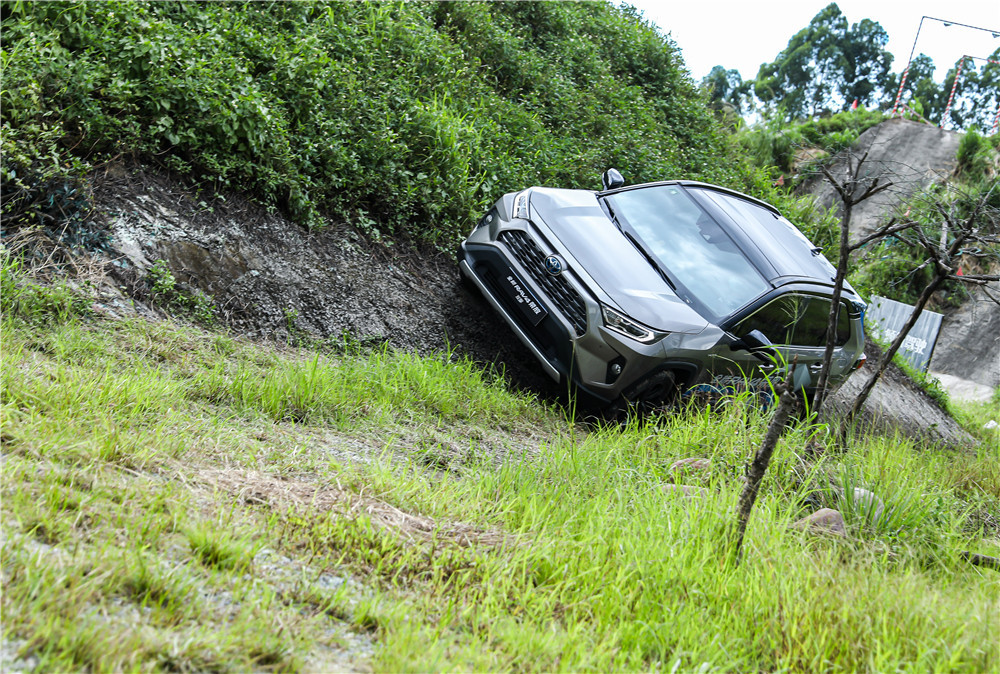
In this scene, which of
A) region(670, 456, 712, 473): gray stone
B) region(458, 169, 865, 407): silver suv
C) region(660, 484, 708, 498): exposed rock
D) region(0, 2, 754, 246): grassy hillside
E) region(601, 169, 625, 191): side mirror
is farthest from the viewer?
region(601, 169, 625, 191): side mirror

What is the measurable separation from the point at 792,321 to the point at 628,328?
1.48 m

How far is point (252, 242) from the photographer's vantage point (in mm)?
5508

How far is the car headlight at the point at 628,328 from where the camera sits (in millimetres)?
5051

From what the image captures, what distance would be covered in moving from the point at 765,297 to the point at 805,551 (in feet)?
9.03

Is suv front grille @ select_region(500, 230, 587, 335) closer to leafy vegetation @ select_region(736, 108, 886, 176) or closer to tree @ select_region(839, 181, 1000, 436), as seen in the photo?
tree @ select_region(839, 181, 1000, 436)

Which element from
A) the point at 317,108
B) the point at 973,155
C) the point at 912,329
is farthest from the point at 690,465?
the point at 973,155

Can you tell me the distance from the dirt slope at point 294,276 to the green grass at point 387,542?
27.8 inches

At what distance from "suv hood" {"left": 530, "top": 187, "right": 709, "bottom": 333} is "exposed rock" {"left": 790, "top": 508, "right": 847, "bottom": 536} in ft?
5.80

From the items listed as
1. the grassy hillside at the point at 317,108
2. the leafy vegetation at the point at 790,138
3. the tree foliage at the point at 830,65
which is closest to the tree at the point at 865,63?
the tree foliage at the point at 830,65

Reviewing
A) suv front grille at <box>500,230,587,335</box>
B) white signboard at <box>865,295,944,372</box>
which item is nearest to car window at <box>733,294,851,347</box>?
suv front grille at <box>500,230,587,335</box>

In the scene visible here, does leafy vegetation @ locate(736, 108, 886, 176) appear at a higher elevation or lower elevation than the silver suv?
higher

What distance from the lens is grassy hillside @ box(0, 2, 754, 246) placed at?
4.96 meters

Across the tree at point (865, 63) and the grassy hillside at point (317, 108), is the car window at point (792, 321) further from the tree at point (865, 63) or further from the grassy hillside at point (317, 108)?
the tree at point (865, 63)

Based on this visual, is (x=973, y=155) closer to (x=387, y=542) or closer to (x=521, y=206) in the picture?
(x=521, y=206)
